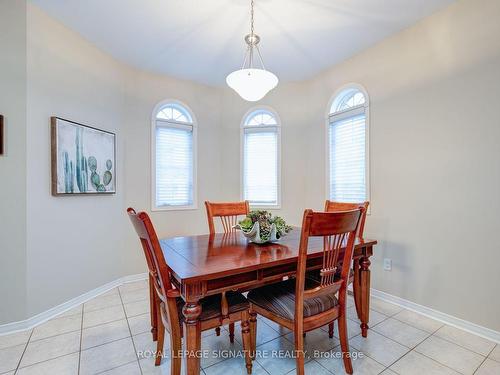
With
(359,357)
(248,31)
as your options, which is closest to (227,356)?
(359,357)

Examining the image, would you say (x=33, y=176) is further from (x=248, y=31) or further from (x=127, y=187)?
(x=248, y=31)

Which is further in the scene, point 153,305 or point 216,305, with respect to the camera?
point 153,305

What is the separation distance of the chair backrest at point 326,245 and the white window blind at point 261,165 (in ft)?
7.41

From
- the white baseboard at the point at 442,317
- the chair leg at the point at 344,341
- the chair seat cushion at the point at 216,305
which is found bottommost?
the white baseboard at the point at 442,317

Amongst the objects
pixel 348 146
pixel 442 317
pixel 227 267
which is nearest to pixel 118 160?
pixel 227 267

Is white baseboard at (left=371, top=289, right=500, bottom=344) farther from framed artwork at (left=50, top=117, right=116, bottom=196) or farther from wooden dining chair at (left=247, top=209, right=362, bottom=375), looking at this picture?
framed artwork at (left=50, top=117, right=116, bottom=196)

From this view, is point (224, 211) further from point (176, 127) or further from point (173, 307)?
point (176, 127)

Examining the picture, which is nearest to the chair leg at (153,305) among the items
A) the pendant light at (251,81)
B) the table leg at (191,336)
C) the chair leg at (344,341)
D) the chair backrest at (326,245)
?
the table leg at (191,336)

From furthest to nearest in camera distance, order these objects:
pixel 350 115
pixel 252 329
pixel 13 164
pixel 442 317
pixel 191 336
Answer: pixel 350 115, pixel 442 317, pixel 13 164, pixel 252 329, pixel 191 336

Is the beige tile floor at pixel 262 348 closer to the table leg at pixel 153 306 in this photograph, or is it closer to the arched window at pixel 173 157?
the table leg at pixel 153 306

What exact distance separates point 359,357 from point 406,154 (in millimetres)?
1877

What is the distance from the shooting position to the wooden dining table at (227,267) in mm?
1321

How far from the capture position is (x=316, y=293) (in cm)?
149

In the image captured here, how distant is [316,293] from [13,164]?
8.45ft
